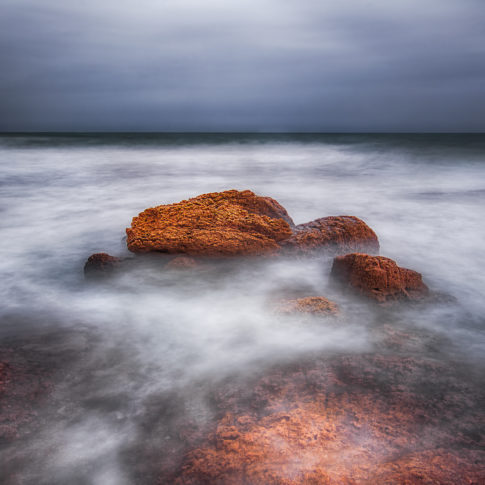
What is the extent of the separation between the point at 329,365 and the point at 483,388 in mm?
974

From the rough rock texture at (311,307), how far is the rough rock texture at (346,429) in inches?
24.8

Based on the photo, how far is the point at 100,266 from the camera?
178 inches

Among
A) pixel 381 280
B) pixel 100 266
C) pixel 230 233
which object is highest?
pixel 230 233

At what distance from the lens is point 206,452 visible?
6.40 ft

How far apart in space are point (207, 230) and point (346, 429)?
3158 mm

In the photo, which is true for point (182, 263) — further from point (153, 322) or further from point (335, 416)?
point (335, 416)

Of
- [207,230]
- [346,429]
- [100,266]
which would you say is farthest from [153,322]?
[346,429]

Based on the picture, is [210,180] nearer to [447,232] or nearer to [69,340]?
[447,232]

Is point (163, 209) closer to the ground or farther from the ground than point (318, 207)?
farther from the ground

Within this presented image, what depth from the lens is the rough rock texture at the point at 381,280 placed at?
370cm

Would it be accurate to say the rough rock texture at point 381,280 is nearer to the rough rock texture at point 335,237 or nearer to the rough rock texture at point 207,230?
the rough rock texture at point 335,237

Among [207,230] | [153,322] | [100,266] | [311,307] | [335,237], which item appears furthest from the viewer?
[335,237]

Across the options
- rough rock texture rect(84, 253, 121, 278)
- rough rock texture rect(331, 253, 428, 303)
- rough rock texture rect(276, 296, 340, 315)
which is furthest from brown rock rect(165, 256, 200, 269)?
rough rock texture rect(331, 253, 428, 303)

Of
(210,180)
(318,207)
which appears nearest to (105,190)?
(210,180)
